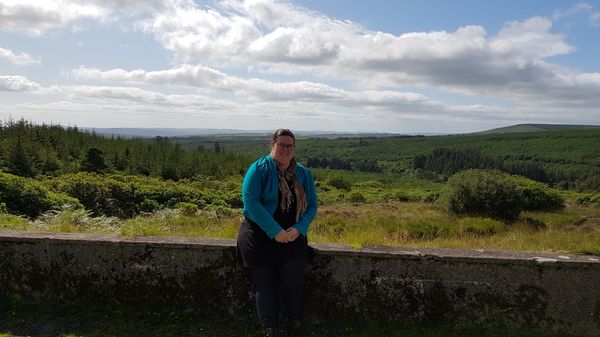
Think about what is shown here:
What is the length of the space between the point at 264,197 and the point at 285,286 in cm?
75

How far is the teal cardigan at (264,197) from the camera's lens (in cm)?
335

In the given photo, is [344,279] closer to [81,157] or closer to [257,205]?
[257,205]

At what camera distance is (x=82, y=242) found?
3.80 m

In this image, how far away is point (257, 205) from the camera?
11.1 feet

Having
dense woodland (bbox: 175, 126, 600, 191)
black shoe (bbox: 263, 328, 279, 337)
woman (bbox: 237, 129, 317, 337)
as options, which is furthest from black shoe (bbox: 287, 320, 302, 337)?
dense woodland (bbox: 175, 126, 600, 191)

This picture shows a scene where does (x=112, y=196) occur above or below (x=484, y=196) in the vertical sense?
above

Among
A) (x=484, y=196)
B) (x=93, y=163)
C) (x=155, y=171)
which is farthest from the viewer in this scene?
(x=155, y=171)

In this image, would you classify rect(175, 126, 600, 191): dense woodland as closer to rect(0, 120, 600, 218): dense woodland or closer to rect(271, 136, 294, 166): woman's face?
rect(0, 120, 600, 218): dense woodland

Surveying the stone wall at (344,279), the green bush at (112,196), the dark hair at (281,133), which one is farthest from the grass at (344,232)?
the green bush at (112,196)

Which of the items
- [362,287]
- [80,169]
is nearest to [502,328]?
[362,287]

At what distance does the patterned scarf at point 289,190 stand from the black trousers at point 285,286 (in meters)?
0.43

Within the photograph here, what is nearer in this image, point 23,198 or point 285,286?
point 285,286

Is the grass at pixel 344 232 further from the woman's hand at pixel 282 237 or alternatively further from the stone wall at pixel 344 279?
the woman's hand at pixel 282 237

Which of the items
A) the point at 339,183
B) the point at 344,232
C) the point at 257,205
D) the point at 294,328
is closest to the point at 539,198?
the point at 344,232
